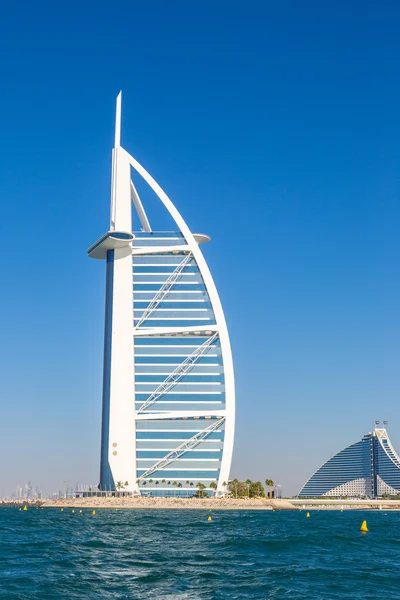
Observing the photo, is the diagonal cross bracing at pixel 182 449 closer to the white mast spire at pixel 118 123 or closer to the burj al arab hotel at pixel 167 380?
the burj al arab hotel at pixel 167 380

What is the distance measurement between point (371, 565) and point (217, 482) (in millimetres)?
79129

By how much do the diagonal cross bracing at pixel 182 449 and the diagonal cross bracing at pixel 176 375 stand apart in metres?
7.74

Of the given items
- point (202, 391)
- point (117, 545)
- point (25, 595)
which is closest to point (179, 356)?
point (202, 391)

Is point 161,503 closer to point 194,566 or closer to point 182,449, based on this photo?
point 182,449

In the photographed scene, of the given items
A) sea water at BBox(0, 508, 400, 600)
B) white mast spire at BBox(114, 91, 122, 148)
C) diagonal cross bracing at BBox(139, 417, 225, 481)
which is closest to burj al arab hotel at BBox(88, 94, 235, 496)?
diagonal cross bracing at BBox(139, 417, 225, 481)

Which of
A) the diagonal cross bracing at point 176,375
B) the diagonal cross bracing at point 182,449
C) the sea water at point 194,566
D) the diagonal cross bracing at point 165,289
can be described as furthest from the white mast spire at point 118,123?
the sea water at point 194,566

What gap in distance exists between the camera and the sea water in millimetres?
28094

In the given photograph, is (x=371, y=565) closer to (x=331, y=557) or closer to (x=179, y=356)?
(x=331, y=557)

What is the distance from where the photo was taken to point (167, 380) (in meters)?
116

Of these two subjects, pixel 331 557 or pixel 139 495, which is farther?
pixel 139 495

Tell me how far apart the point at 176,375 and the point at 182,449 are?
35.3 feet

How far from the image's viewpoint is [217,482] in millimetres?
114625

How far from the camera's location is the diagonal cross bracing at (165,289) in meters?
119

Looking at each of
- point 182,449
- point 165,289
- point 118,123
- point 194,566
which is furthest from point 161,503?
point 194,566
